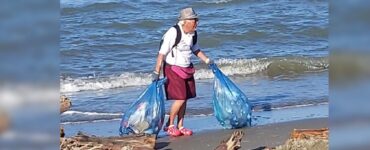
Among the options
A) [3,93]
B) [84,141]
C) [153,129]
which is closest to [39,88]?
[3,93]

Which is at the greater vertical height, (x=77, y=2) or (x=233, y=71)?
(x=77, y=2)

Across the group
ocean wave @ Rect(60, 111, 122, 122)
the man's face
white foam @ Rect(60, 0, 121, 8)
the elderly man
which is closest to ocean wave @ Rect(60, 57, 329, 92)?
ocean wave @ Rect(60, 111, 122, 122)

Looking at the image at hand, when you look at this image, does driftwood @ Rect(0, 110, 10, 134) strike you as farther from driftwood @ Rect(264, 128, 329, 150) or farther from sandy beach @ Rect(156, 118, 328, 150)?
sandy beach @ Rect(156, 118, 328, 150)

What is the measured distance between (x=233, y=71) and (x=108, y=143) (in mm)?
6072

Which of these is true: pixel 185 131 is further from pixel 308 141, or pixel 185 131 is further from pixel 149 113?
pixel 308 141

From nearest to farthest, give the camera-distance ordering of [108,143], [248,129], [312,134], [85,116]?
[312,134]
[108,143]
[248,129]
[85,116]

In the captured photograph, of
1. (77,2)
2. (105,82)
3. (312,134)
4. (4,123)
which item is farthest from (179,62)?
(77,2)

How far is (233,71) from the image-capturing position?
1112 centimetres

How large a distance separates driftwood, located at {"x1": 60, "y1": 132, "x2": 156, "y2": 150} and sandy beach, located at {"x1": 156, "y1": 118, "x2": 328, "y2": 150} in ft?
1.41

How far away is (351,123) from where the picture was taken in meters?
0.86

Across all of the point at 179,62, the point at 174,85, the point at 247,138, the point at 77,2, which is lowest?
the point at 247,138

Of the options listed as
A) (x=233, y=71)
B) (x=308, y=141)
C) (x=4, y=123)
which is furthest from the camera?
(x=233, y=71)

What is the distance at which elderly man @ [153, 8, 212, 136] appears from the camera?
6.20 m

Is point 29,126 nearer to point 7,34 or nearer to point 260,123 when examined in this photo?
point 7,34
